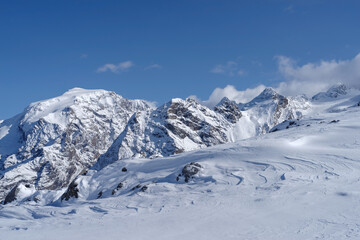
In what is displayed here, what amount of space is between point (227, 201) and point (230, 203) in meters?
0.54

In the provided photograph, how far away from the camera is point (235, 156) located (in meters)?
33.4

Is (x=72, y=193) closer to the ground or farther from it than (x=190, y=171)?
closer to the ground

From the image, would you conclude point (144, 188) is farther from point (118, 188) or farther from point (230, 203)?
point (230, 203)

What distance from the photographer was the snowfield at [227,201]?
16719 millimetres

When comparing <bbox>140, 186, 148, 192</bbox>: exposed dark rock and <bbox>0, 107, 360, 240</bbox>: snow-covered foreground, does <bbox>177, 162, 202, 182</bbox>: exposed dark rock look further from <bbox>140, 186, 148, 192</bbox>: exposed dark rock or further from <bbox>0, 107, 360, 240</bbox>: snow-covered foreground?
<bbox>140, 186, 148, 192</bbox>: exposed dark rock

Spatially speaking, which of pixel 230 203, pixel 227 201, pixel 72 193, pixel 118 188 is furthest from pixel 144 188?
pixel 72 193

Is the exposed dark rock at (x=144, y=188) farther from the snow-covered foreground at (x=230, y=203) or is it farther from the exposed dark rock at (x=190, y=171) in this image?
the exposed dark rock at (x=190, y=171)

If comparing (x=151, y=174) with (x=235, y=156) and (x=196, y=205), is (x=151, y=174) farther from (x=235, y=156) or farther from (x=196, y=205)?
(x=196, y=205)

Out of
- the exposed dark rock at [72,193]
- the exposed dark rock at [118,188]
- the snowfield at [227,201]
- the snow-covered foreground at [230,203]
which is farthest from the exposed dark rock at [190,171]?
the exposed dark rock at [72,193]

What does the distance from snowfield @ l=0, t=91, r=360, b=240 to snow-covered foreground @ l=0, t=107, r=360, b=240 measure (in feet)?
0.17

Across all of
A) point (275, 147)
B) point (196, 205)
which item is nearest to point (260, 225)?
point (196, 205)

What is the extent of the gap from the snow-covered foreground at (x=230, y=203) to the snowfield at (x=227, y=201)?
51 mm

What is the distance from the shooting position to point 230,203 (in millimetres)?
21266

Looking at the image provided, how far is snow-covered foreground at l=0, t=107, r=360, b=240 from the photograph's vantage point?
1667 cm
